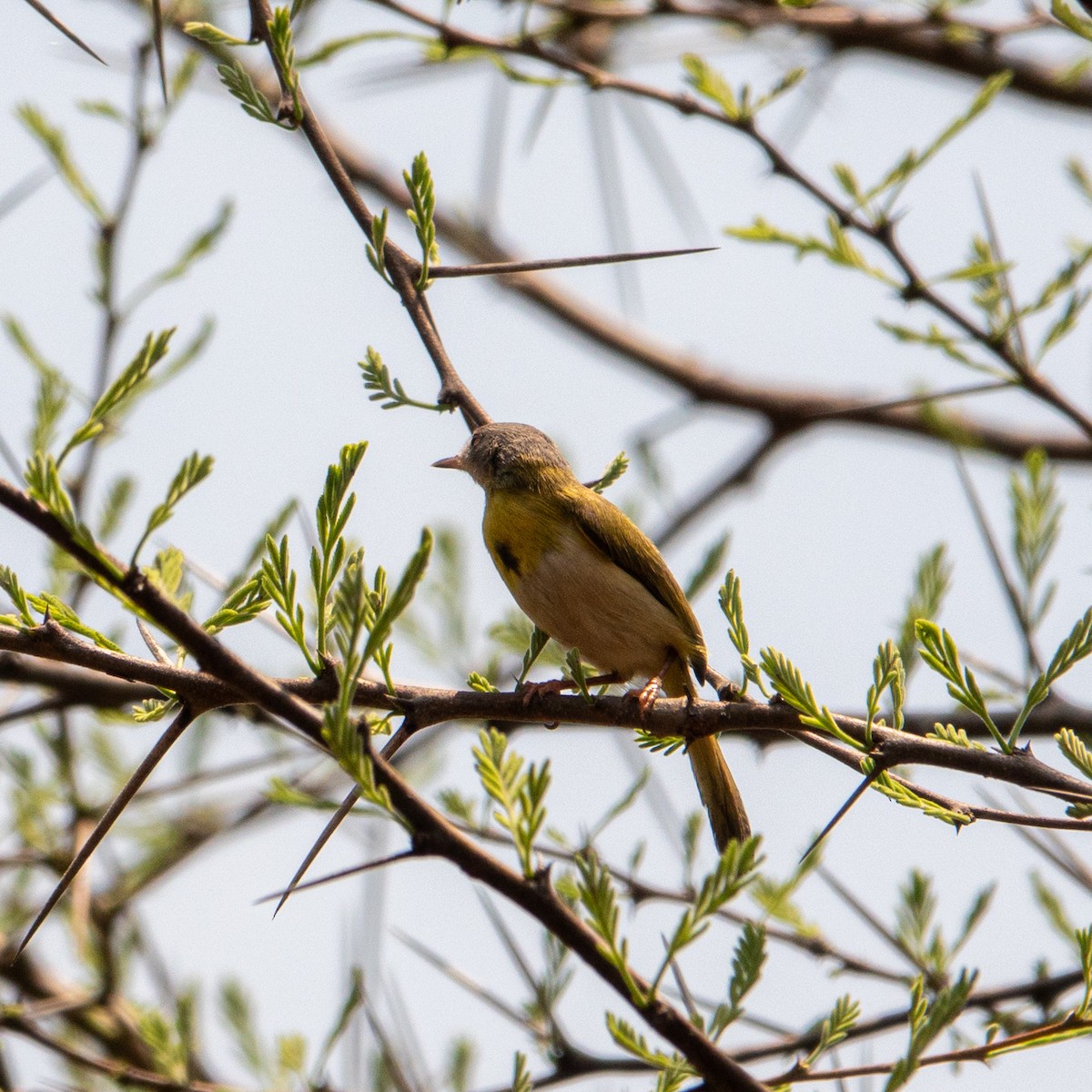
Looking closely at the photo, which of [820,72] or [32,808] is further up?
[820,72]

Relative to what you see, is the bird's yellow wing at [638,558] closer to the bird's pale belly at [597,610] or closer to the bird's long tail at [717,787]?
the bird's pale belly at [597,610]

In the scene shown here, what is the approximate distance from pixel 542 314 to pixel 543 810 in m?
5.46

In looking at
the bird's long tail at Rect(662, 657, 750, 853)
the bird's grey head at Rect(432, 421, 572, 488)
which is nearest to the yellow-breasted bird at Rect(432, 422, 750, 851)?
the bird's long tail at Rect(662, 657, 750, 853)

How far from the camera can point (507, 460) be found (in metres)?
4.58

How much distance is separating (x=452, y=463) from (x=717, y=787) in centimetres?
163

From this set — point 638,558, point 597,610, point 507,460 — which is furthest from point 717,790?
point 507,460

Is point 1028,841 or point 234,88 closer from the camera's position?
point 234,88

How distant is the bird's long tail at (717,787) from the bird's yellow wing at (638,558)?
260 mm

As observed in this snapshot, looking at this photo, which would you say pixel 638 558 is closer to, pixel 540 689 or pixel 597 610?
pixel 597 610

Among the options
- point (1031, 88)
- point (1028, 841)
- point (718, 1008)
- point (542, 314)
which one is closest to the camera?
point (718, 1008)

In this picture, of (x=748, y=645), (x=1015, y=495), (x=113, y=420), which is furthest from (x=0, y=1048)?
(x=1015, y=495)

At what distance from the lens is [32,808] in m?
4.42

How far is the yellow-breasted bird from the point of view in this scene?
372cm

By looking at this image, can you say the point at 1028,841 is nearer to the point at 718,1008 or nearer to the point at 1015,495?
the point at 1015,495
